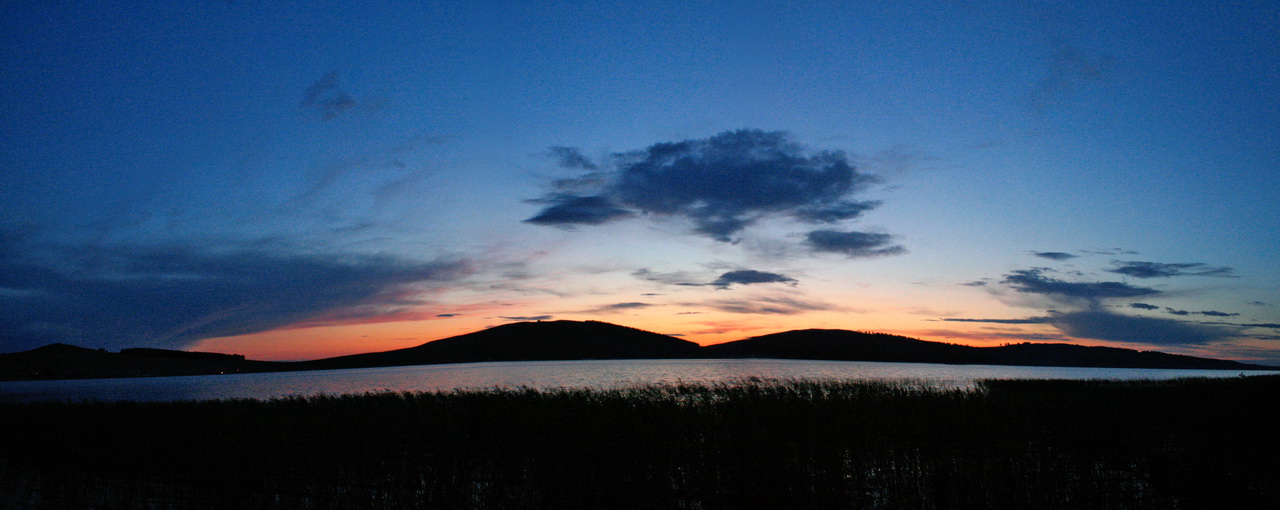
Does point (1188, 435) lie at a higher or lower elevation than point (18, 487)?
higher

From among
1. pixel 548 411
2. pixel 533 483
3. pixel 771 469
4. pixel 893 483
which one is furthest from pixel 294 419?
pixel 893 483

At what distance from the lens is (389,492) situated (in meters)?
11.2

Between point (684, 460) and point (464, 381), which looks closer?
point (684, 460)

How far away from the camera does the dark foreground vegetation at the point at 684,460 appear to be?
33.9 feet

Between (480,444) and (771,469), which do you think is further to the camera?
(480,444)

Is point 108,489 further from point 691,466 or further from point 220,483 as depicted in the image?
point 691,466

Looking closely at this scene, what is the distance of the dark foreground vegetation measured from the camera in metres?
10.3

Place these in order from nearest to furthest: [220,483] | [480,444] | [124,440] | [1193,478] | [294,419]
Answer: [1193,478], [220,483], [480,444], [124,440], [294,419]

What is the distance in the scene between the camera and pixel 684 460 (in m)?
11.3

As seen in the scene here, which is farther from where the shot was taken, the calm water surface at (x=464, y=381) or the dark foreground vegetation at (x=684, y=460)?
Result: the calm water surface at (x=464, y=381)

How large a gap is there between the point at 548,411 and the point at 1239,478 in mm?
14057

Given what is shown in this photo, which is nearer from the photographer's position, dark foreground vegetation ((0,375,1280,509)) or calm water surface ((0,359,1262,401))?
dark foreground vegetation ((0,375,1280,509))

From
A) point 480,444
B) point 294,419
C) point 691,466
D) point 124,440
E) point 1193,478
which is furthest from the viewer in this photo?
point 294,419

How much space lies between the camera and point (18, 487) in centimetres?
1267
